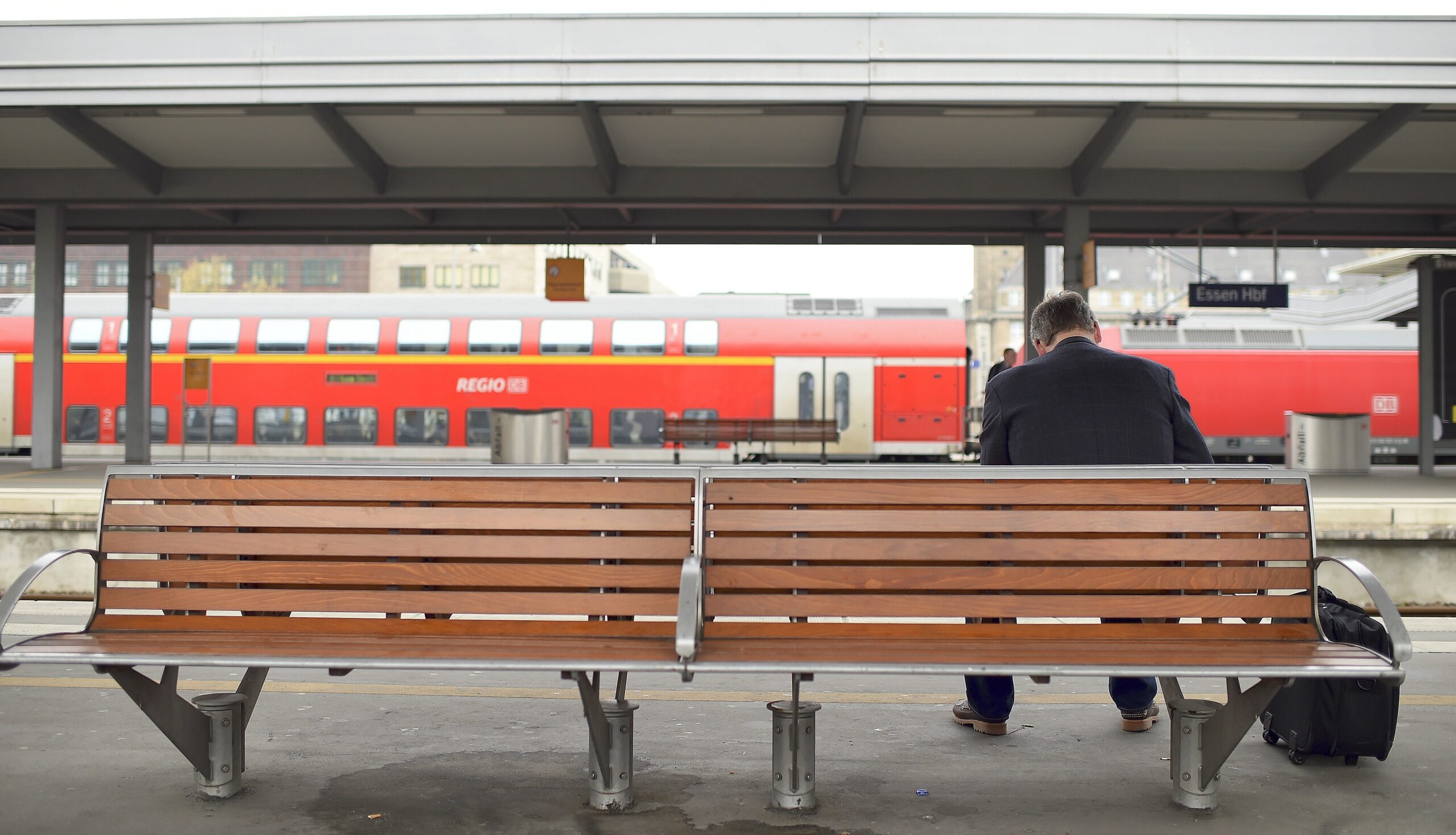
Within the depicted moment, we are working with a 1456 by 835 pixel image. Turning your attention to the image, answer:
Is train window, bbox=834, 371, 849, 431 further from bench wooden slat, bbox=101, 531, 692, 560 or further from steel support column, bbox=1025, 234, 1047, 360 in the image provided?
bench wooden slat, bbox=101, 531, 692, 560

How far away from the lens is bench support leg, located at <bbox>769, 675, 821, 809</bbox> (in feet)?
11.6

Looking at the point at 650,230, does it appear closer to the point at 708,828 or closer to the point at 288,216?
the point at 288,216

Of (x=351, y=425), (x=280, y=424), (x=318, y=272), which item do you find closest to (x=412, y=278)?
(x=318, y=272)

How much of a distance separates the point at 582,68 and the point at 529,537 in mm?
7440

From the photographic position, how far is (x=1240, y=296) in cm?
1619

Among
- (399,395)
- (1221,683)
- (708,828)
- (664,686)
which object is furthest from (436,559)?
(399,395)

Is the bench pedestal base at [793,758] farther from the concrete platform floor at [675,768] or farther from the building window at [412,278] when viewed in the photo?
the building window at [412,278]

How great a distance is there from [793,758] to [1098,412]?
1.72 meters

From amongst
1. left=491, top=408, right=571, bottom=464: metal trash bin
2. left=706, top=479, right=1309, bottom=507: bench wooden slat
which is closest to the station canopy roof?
left=491, top=408, right=571, bottom=464: metal trash bin

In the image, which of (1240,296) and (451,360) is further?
(451,360)

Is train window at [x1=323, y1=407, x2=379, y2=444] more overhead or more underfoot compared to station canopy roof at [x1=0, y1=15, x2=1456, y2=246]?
more underfoot

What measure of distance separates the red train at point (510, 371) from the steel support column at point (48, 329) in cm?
702

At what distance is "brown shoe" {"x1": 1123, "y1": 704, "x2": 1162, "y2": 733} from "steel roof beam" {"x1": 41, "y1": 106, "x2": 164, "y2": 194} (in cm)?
1134

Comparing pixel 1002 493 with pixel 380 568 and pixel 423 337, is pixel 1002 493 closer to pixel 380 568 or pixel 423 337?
pixel 380 568
